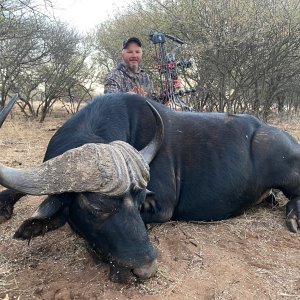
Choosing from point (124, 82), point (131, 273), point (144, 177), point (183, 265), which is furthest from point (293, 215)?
point (124, 82)

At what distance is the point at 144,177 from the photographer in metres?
3.14

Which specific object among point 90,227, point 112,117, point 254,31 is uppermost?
point 254,31

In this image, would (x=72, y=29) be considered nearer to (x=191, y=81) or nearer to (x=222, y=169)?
(x=191, y=81)

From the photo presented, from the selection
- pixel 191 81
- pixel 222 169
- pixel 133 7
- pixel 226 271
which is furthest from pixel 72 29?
pixel 226 271

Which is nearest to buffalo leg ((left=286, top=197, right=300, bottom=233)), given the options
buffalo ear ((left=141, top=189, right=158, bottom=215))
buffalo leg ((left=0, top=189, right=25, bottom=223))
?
buffalo ear ((left=141, top=189, right=158, bottom=215))

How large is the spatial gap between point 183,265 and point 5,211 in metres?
2.06

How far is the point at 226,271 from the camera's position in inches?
130

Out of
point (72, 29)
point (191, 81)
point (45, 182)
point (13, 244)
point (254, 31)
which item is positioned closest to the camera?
point (45, 182)

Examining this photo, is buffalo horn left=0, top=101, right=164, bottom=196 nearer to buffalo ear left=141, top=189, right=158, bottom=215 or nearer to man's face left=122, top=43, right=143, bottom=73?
buffalo ear left=141, top=189, right=158, bottom=215

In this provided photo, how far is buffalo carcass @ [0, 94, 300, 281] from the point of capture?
2.95 metres

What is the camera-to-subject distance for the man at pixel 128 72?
7.05m

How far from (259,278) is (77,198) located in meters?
1.49

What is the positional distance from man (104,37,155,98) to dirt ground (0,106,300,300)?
3.11m

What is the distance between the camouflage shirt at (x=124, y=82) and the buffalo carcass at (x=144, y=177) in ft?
8.60
